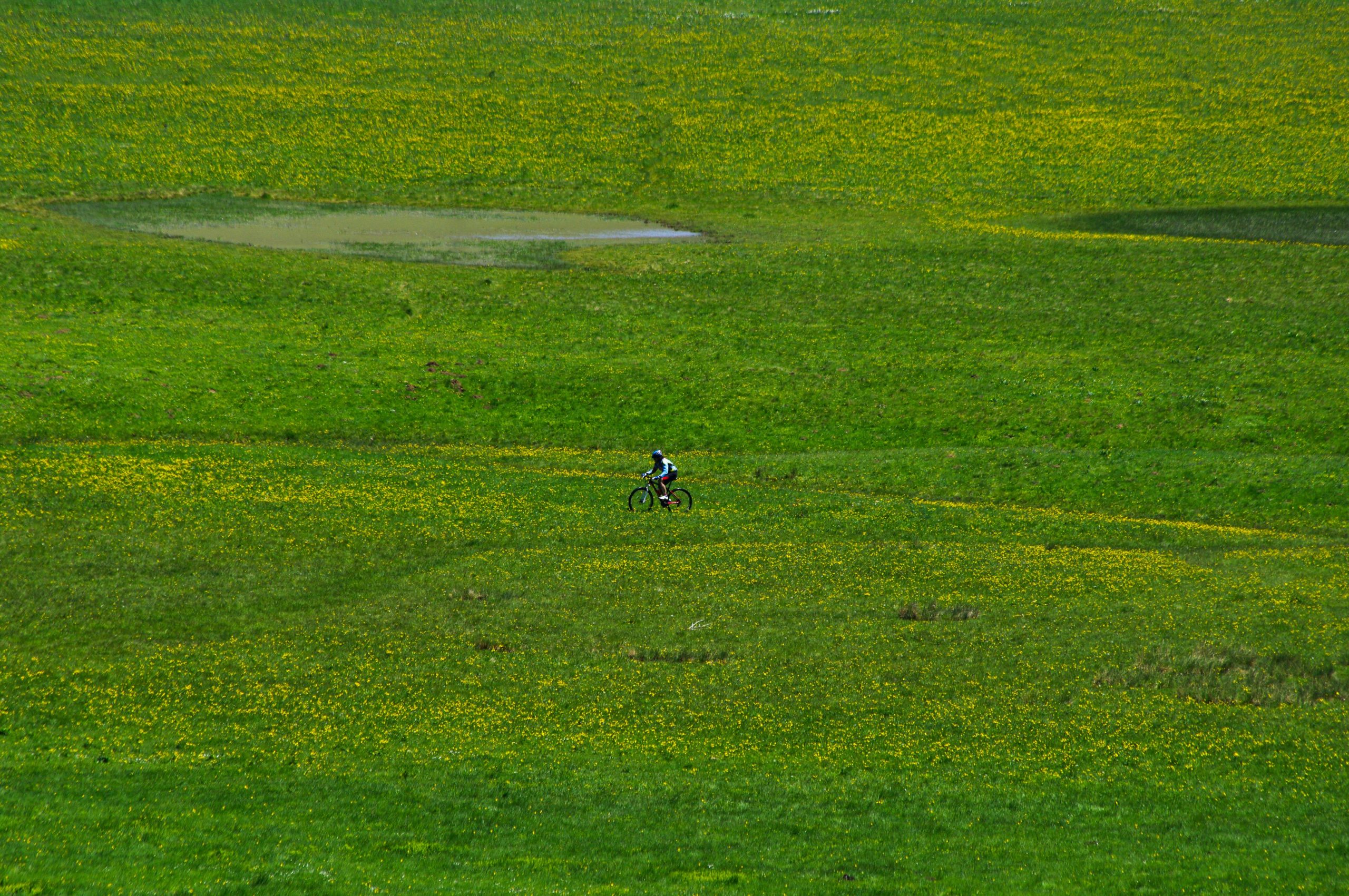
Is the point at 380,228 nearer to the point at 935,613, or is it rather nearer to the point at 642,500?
the point at 642,500

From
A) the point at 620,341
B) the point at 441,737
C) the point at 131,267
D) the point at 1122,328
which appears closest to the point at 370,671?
the point at 441,737

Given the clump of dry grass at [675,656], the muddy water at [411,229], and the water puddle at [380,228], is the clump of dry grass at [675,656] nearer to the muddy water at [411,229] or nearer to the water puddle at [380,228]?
the water puddle at [380,228]

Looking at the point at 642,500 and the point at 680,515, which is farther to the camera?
the point at 642,500

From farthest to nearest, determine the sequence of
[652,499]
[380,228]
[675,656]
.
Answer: [380,228], [652,499], [675,656]

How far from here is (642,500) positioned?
1970 inches

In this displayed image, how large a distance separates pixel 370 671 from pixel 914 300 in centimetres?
5670

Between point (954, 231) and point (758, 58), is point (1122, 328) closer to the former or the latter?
point (954, 231)

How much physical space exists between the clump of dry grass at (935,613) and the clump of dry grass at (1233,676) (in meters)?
5.69

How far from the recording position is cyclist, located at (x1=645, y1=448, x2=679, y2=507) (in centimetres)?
4772

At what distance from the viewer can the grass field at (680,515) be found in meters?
27.7

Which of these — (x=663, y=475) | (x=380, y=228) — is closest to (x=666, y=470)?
(x=663, y=475)

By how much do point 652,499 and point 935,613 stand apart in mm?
14867

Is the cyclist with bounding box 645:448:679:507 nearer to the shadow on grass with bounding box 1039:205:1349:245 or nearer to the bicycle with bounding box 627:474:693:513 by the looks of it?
the bicycle with bounding box 627:474:693:513

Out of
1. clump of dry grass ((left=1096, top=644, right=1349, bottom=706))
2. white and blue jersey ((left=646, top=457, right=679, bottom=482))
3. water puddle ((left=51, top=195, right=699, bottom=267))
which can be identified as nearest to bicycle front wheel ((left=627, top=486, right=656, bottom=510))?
white and blue jersey ((left=646, top=457, right=679, bottom=482))
